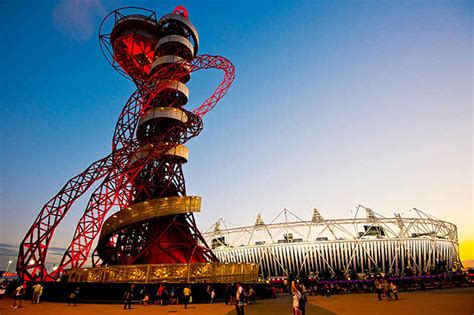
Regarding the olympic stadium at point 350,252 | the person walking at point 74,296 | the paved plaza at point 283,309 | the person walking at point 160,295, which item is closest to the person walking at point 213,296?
the paved plaza at point 283,309

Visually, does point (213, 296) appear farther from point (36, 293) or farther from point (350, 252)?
point (350, 252)

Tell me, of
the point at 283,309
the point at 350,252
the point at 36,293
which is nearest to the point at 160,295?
the point at 283,309

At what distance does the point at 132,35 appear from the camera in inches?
1441

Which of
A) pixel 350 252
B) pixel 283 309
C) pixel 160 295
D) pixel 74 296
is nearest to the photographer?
pixel 283 309

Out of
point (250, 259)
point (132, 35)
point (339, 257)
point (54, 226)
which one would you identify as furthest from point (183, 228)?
point (339, 257)

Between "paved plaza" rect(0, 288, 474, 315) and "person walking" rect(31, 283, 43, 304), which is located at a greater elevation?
"paved plaza" rect(0, 288, 474, 315)

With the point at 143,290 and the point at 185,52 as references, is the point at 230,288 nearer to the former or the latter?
the point at 143,290

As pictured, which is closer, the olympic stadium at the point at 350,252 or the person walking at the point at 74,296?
the person walking at the point at 74,296

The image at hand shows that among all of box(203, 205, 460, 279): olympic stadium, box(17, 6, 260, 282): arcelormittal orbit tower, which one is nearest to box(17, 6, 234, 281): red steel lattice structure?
box(17, 6, 260, 282): arcelormittal orbit tower

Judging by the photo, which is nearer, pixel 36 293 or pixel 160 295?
pixel 160 295

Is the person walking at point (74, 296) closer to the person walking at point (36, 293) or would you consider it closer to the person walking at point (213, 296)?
the person walking at point (36, 293)

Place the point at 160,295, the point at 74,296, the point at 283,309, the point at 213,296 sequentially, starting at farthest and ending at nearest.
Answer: the point at 213,296 < the point at 160,295 < the point at 74,296 < the point at 283,309

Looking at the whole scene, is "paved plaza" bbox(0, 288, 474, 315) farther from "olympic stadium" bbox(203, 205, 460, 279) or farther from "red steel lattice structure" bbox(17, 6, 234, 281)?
"olympic stadium" bbox(203, 205, 460, 279)

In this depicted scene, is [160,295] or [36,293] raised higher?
[160,295]
